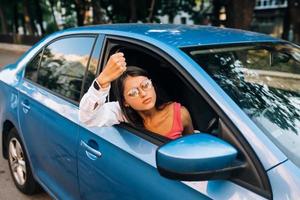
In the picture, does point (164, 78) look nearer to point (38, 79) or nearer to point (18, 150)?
point (38, 79)

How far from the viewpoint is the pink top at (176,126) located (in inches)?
94.2

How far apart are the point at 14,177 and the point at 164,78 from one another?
206 centimetres

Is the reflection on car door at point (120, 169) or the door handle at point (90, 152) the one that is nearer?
the reflection on car door at point (120, 169)

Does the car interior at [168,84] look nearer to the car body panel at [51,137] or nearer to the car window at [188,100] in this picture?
the car window at [188,100]

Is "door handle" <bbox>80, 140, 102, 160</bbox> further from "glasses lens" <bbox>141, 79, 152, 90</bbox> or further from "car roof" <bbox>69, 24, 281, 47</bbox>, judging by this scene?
"car roof" <bbox>69, 24, 281, 47</bbox>

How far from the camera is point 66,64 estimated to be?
3.30m

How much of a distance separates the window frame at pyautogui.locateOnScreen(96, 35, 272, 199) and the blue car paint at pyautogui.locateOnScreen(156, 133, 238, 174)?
3.0 inches

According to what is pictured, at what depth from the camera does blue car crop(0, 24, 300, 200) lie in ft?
5.72

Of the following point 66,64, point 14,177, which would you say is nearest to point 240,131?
point 66,64

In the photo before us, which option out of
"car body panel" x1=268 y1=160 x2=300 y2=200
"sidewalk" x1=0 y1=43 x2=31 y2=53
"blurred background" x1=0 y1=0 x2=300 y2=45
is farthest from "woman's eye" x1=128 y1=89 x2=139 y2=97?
"sidewalk" x1=0 y1=43 x2=31 y2=53

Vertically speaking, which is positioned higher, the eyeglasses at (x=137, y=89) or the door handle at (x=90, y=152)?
the eyeglasses at (x=137, y=89)

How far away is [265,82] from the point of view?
229 cm

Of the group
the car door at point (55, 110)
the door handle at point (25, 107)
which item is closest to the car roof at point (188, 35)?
the car door at point (55, 110)

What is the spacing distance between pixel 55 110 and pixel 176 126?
3.45 feet
